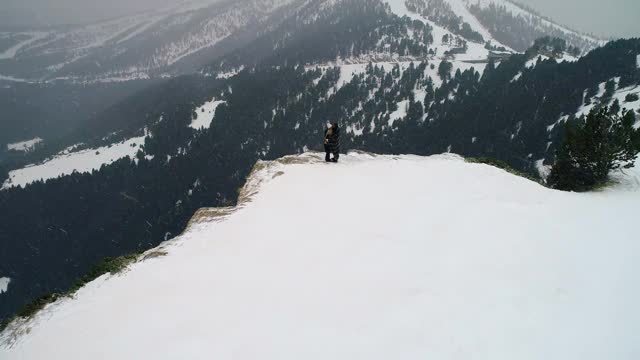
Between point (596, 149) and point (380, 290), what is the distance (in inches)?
890

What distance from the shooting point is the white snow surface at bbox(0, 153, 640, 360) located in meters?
7.28

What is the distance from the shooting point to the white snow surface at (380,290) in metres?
7.28

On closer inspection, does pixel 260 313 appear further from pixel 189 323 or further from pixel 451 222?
pixel 451 222

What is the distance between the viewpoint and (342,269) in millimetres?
10445

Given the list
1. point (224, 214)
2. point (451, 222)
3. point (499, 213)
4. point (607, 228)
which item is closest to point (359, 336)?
point (451, 222)

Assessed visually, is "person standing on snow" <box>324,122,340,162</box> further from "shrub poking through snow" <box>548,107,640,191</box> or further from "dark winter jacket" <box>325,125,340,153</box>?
"shrub poking through snow" <box>548,107,640,191</box>

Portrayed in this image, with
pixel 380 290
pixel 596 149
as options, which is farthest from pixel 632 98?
pixel 380 290

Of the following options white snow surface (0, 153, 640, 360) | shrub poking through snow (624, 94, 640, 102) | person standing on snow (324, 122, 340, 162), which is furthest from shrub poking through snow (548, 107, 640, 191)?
shrub poking through snow (624, 94, 640, 102)

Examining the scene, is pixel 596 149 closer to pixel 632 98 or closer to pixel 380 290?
pixel 380 290

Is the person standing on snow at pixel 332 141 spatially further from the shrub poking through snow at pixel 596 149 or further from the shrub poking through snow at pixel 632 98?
the shrub poking through snow at pixel 632 98

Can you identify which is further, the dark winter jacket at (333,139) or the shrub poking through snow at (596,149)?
the dark winter jacket at (333,139)

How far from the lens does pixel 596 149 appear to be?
23.2 metres

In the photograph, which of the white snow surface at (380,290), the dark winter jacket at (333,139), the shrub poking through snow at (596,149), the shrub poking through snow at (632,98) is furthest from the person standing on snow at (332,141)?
the shrub poking through snow at (632,98)

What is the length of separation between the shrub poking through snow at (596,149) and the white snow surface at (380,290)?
777cm
